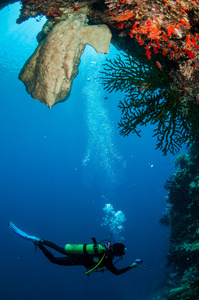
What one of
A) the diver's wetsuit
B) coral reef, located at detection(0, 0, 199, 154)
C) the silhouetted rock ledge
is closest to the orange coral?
coral reef, located at detection(0, 0, 199, 154)

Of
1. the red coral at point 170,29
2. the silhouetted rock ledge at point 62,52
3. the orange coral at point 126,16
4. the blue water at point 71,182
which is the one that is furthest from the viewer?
the blue water at point 71,182

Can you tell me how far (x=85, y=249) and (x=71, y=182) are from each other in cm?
7241

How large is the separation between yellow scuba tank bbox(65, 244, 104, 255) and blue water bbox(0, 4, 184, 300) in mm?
21973

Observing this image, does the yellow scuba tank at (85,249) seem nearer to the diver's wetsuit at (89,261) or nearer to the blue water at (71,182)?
the diver's wetsuit at (89,261)

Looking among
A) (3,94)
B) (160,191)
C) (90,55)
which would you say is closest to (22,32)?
(90,55)

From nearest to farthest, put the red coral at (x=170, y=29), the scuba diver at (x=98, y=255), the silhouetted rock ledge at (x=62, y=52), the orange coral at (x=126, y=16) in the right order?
the red coral at (x=170, y=29), the orange coral at (x=126, y=16), the silhouetted rock ledge at (x=62, y=52), the scuba diver at (x=98, y=255)

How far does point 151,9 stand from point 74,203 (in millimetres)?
68864

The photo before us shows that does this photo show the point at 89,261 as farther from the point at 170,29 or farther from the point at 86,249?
Result: the point at 170,29

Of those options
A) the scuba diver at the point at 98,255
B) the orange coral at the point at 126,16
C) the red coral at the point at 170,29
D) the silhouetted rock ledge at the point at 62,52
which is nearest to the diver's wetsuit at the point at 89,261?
the scuba diver at the point at 98,255

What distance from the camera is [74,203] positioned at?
222ft

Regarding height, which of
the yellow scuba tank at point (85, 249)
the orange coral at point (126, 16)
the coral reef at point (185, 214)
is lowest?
the coral reef at point (185, 214)

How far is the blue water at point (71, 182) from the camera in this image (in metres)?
34.7

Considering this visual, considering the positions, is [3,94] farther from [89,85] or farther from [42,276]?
[42,276]

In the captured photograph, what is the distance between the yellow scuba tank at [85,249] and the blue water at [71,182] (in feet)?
72.1
